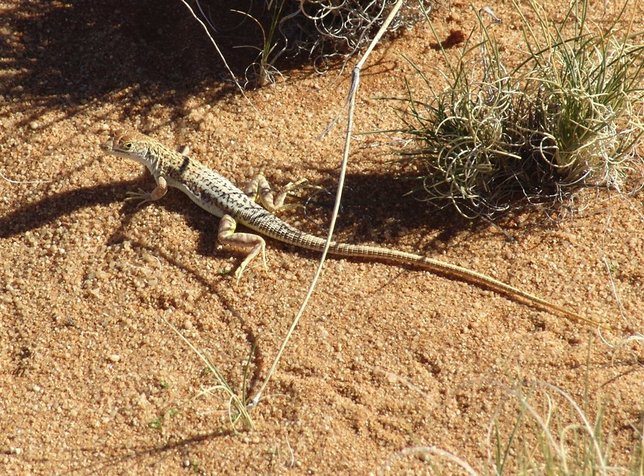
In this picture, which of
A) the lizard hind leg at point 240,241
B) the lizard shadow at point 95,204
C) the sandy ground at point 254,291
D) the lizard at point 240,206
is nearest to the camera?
the sandy ground at point 254,291

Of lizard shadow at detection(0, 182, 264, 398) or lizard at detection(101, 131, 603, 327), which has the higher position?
lizard at detection(101, 131, 603, 327)

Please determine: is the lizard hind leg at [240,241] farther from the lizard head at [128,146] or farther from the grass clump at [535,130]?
the grass clump at [535,130]

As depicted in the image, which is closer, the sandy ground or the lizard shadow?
the sandy ground

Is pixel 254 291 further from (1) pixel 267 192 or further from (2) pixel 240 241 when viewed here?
(1) pixel 267 192

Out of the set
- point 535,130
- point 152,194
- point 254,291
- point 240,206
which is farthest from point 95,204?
point 535,130

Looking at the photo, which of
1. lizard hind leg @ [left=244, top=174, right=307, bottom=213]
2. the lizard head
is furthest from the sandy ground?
the lizard head

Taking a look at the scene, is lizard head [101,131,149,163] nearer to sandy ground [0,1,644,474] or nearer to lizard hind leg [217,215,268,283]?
sandy ground [0,1,644,474]

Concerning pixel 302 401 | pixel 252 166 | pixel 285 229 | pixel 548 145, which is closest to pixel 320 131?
pixel 252 166

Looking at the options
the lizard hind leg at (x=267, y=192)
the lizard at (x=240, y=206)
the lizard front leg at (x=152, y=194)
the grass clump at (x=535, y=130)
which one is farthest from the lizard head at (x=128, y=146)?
the grass clump at (x=535, y=130)
